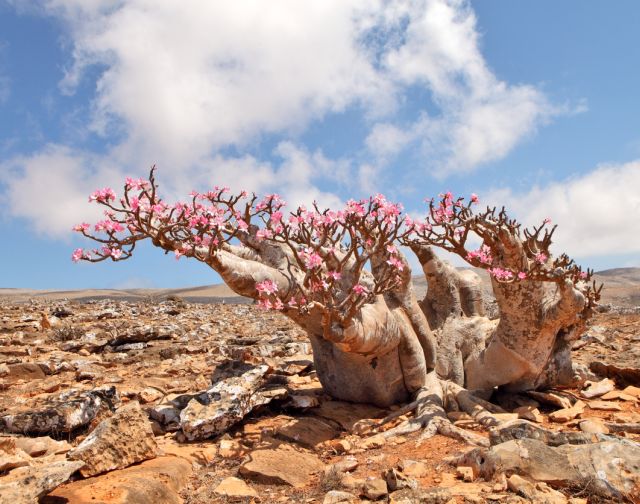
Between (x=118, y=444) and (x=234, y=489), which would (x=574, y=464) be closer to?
(x=234, y=489)

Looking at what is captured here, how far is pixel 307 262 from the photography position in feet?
19.7

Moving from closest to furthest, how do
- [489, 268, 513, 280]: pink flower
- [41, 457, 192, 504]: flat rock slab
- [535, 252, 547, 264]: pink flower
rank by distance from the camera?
1. [41, 457, 192, 504]: flat rock slab
2. [535, 252, 547, 264]: pink flower
3. [489, 268, 513, 280]: pink flower

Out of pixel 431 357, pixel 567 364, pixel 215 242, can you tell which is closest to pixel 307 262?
pixel 215 242

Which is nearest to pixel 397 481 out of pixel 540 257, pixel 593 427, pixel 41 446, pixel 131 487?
pixel 131 487

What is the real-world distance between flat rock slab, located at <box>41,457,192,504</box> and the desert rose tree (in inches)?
85.2

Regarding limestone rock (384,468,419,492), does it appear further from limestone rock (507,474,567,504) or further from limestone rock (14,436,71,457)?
limestone rock (14,436,71,457)

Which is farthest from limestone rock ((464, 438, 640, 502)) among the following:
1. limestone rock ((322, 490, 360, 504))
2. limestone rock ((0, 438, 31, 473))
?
limestone rock ((0, 438, 31, 473))

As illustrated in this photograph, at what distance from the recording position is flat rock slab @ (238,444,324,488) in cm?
487

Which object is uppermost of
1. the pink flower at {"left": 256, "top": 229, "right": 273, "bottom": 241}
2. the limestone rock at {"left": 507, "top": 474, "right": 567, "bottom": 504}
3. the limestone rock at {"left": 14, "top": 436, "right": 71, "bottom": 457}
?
the pink flower at {"left": 256, "top": 229, "right": 273, "bottom": 241}

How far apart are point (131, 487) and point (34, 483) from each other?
74 centimetres

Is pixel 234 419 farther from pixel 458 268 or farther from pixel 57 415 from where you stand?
pixel 458 268

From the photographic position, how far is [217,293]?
73625 millimetres

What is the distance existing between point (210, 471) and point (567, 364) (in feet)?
22.5

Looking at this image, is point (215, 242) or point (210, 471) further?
point (215, 242)
